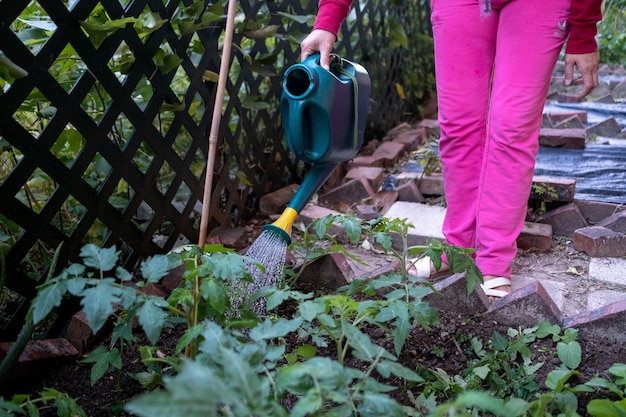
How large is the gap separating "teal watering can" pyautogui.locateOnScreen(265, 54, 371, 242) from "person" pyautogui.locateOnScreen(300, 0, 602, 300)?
0.07 metres

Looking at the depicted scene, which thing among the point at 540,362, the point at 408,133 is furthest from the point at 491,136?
the point at 408,133

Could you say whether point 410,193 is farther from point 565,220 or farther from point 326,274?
point 326,274

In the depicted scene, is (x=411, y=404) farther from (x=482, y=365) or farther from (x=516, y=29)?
(x=516, y=29)

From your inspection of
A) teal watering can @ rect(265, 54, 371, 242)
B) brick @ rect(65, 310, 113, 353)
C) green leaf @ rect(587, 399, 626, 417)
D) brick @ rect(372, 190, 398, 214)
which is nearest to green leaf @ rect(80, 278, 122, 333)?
brick @ rect(65, 310, 113, 353)

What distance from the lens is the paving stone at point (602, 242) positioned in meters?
1.97

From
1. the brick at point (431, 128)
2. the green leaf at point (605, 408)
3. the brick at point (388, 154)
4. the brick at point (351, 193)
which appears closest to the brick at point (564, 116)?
the brick at point (431, 128)

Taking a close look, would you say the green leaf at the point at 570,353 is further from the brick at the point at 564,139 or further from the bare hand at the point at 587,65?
the brick at the point at 564,139

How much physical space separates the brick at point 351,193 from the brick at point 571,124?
1.58 m

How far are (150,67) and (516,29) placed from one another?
3.45ft

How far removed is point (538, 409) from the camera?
1086 millimetres

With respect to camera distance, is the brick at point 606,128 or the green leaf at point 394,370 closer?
the green leaf at point 394,370

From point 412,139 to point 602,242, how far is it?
1508mm

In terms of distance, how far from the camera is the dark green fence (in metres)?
1.34

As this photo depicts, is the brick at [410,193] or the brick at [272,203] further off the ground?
the brick at [272,203]
